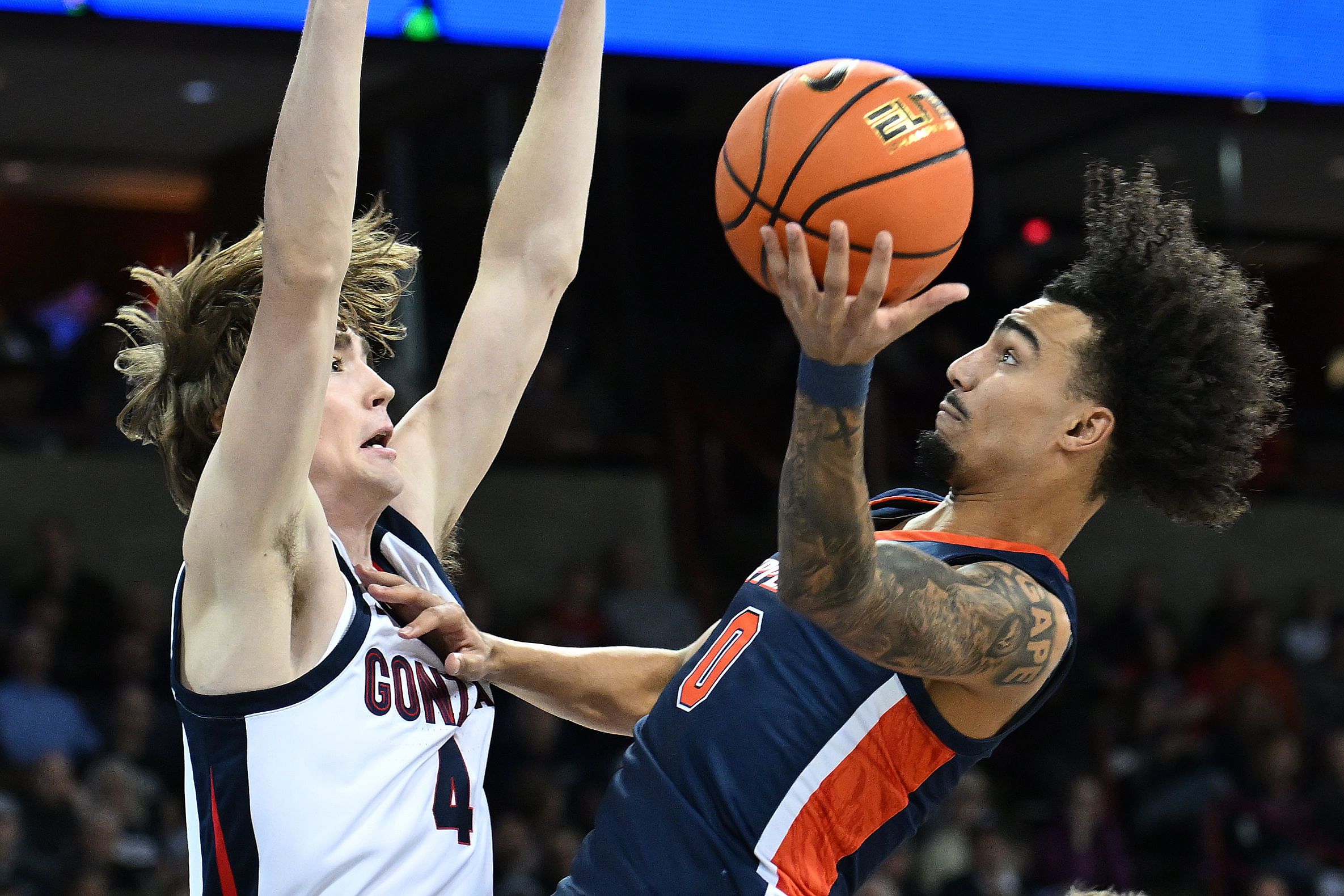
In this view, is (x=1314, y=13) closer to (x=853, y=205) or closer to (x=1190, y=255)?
(x=1190, y=255)

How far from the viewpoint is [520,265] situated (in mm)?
3314

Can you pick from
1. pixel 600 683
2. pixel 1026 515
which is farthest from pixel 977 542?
pixel 600 683

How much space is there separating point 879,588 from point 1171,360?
0.84m

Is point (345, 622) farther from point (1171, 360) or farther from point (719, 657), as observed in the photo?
point (1171, 360)

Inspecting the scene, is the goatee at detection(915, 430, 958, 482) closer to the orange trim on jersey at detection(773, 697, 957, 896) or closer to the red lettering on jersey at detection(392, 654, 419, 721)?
A: the orange trim on jersey at detection(773, 697, 957, 896)

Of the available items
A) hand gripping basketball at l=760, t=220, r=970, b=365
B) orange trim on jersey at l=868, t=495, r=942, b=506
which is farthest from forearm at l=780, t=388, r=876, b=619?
orange trim on jersey at l=868, t=495, r=942, b=506

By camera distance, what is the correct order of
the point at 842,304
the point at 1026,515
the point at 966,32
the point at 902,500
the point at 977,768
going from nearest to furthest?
the point at 842,304 → the point at 1026,515 → the point at 902,500 → the point at 966,32 → the point at 977,768

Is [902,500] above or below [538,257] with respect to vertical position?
below

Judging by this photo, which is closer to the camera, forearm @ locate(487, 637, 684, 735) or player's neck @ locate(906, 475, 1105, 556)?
player's neck @ locate(906, 475, 1105, 556)

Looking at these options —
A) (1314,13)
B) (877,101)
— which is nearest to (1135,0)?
(1314,13)

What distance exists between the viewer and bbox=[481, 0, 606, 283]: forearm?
10.8ft

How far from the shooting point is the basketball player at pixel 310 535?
7.91 ft

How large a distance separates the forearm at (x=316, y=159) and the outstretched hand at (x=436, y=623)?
0.66m

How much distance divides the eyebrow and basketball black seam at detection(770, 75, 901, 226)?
552 mm
